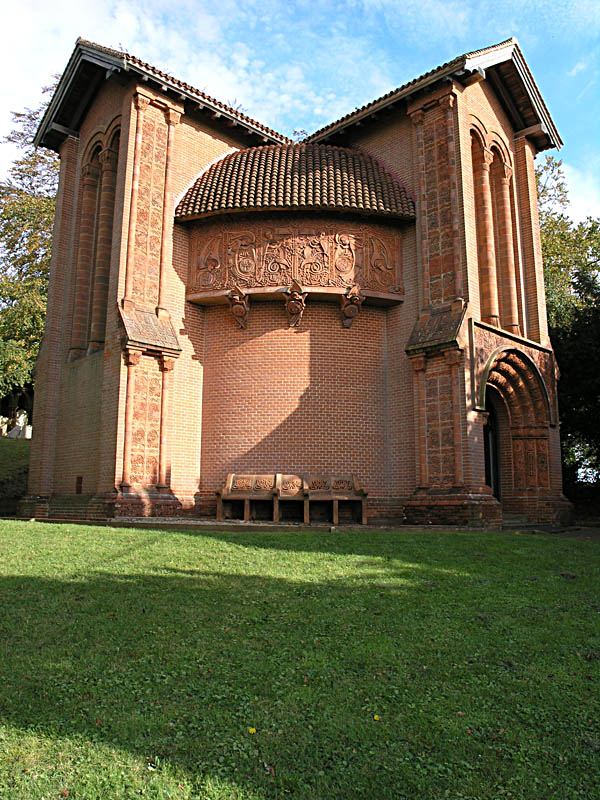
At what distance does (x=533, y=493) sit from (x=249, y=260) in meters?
9.28

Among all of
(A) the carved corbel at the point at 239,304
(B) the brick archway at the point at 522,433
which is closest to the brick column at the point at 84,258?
(A) the carved corbel at the point at 239,304

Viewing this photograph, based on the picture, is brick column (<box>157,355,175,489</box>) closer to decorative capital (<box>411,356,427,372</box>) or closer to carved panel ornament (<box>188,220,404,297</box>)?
carved panel ornament (<box>188,220,404,297</box>)

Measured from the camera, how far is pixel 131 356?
1413cm

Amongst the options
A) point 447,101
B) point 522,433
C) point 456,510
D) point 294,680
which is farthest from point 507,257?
point 294,680

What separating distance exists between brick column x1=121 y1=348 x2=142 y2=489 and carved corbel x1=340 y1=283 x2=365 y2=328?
4.98m

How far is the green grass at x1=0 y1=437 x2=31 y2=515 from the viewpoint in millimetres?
20109

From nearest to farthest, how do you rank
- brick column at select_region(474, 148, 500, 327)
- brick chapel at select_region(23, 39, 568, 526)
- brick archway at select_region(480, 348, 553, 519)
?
brick chapel at select_region(23, 39, 568, 526) → brick column at select_region(474, 148, 500, 327) → brick archway at select_region(480, 348, 553, 519)

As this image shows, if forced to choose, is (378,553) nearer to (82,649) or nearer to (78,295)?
(82,649)

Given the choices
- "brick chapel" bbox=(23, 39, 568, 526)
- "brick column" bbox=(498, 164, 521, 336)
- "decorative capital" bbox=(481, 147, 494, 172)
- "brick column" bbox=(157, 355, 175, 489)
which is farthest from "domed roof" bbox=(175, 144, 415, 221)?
"brick column" bbox=(157, 355, 175, 489)

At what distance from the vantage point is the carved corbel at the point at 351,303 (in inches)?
604

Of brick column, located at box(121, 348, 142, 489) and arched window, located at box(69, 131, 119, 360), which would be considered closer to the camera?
brick column, located at box(121, 348, 142, 489)

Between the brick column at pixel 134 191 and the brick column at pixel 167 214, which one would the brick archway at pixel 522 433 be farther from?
the brick column at pixel 134 191

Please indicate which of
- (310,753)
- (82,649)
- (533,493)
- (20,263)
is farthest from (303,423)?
(20,263)

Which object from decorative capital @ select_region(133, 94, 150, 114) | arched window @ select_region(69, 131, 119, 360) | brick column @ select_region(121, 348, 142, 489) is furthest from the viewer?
arched window @ select_region(69, 131, 119, 360)
